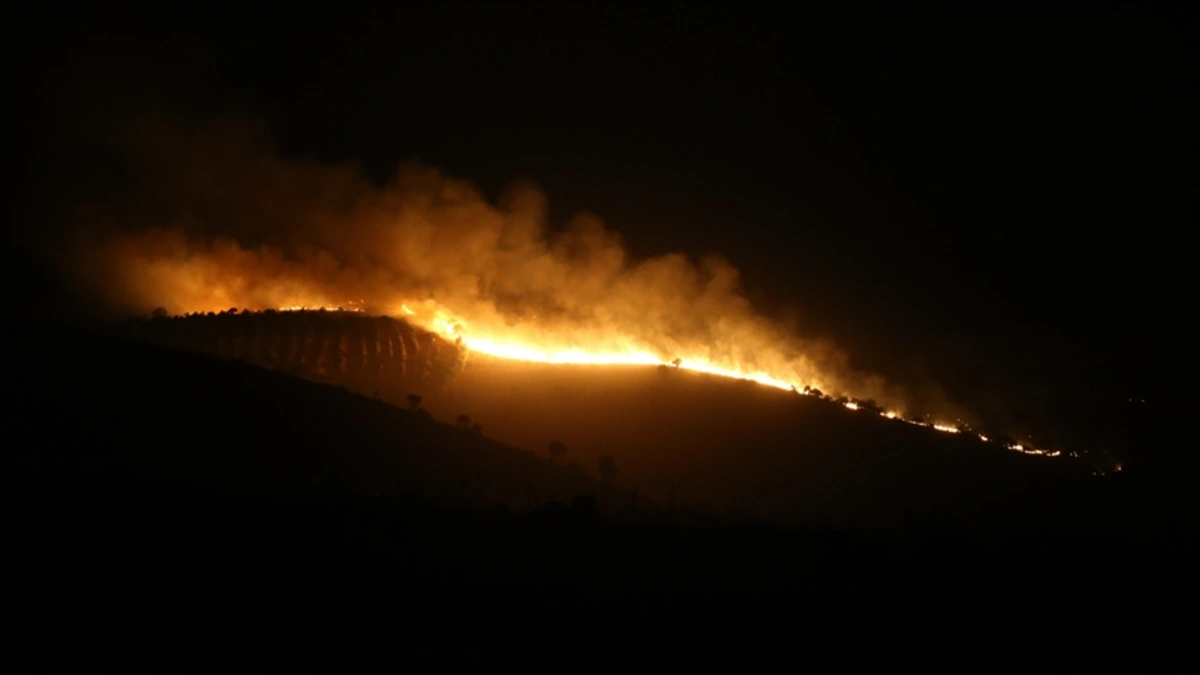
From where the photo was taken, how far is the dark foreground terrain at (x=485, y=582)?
654 centimetres

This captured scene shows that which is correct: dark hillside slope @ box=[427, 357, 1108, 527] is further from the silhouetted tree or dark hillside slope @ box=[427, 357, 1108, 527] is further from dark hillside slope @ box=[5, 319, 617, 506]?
dark hillside slope @ box=[5, 319, 617, 506]

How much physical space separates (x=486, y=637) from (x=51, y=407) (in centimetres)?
774

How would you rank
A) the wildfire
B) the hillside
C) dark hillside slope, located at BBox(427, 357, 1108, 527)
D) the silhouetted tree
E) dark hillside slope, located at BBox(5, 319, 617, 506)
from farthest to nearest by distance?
the wildfire, the hillside, dark hillside slope, located at BBox(427, 357, 1108, 527), the silhouetted tree, dark hillside slope, located at BBox(5, 319, 617, 506)

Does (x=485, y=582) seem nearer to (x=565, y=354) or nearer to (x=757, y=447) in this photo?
(x=757, y=447)

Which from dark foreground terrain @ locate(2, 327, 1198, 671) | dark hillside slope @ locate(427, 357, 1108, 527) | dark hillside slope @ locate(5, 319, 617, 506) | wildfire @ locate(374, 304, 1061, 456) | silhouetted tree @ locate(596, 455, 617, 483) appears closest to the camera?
dark foreground terrain @ locate(2, 327, 1198, 671)

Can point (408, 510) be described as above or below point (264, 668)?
above

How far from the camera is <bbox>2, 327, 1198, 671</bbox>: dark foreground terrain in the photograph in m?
6.54

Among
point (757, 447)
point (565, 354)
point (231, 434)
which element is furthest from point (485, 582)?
point (565, 354)

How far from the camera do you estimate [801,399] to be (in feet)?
73.4

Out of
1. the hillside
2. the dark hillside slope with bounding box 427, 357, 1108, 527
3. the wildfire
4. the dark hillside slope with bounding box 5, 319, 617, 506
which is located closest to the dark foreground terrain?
the dark hillside slope with bounding box 5, 319, 617, 506

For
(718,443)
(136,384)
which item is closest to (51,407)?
(136,384)

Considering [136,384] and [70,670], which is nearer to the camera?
[70,670]

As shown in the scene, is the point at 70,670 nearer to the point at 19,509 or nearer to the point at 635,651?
the point at 19,509

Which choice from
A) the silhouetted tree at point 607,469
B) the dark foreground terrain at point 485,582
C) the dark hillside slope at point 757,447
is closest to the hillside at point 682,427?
the dark hillside slope at point 757,447
